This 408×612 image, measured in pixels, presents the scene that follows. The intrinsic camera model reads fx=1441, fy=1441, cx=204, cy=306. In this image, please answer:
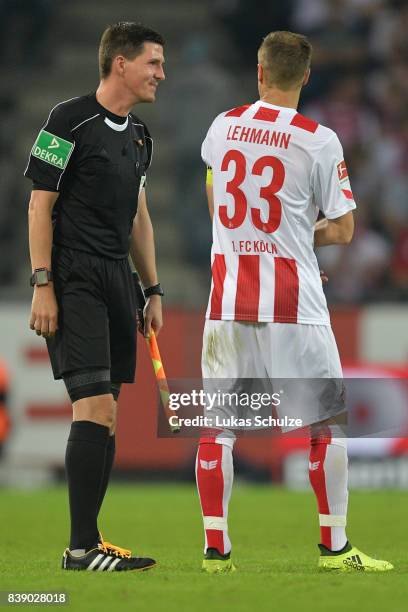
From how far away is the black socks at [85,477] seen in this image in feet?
17.9

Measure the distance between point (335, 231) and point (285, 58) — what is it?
67cm

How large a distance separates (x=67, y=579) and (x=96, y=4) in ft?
38.1

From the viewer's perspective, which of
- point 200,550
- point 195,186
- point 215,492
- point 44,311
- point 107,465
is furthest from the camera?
point 195,186

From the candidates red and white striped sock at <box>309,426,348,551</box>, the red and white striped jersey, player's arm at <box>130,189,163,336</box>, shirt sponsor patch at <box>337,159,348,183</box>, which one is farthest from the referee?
shirt sponsor patch at <box>337,159,348,183</box>

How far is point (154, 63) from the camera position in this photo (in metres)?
5.68

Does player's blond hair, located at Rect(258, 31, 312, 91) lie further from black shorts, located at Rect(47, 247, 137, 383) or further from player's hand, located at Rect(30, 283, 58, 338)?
player's hand, located at Rect(30, 283, 58, 338)

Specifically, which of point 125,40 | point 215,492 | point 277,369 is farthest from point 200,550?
point 125,40

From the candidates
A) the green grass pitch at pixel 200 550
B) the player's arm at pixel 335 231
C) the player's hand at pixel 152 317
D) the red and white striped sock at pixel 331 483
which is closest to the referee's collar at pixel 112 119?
the player's hand at pixel 152 317

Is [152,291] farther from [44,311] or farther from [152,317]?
[44,311]

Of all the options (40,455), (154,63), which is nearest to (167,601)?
(154,63)

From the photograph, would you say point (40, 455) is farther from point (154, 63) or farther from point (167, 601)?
point (167, 601)

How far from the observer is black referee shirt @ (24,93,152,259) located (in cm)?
552

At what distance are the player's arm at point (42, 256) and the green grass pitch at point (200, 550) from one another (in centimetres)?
94

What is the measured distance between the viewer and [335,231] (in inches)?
212
